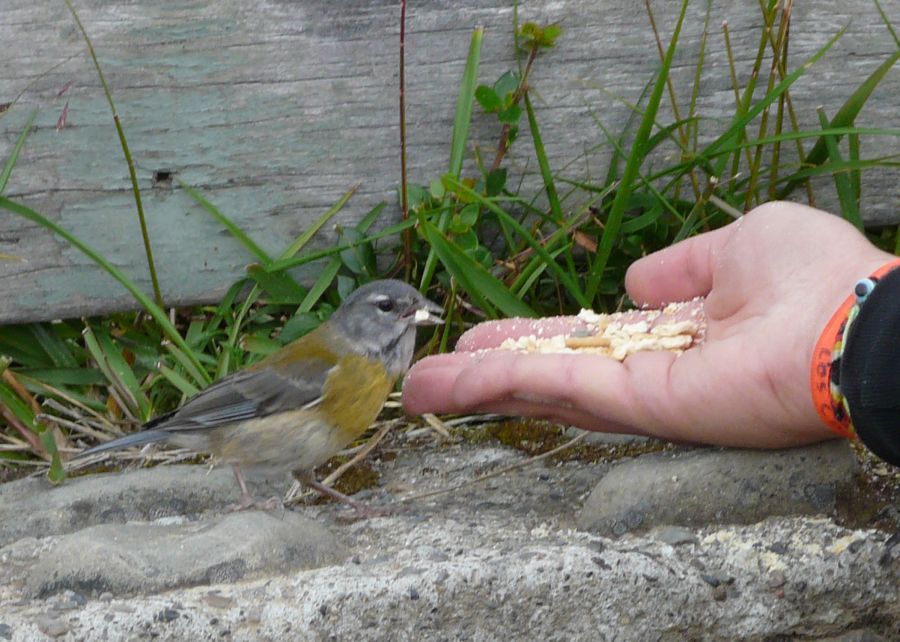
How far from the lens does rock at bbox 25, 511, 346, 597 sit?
121 inches

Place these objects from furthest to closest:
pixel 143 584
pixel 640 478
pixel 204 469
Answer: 1. pixel 204 469
2. pixel 640 478
3. pixel 143 584

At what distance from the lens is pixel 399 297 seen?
4.42m

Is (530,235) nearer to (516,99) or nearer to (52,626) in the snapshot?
(516,99)

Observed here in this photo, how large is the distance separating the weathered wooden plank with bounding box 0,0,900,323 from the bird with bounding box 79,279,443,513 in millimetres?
734

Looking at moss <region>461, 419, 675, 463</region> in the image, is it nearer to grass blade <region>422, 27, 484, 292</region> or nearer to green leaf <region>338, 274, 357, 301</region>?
grass blade <region>422, 27, 484, 292</region>

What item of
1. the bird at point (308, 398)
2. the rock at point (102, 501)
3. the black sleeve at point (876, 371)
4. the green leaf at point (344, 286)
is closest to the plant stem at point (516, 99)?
the green leaf at point (344, 286)

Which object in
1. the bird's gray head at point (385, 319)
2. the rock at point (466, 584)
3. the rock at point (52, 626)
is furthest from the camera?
the bird's gray head at point (385, 319)

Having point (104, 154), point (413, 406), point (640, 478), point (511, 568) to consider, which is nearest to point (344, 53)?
point (104, 154)

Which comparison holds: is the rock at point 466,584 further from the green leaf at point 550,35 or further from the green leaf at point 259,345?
the green leaf at point 550,35

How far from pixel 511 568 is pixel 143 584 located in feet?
2.80

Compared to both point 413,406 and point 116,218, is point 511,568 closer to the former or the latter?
point 413,406

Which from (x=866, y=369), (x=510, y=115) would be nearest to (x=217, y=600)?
(x=866, y=369)

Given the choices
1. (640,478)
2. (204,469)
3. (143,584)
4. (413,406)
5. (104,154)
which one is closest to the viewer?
(143,584)

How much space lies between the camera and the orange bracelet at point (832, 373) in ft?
10.7
